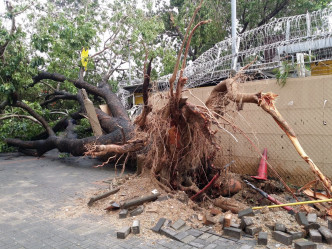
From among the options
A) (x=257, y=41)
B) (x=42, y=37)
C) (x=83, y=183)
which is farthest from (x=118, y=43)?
(x=83, y=183)

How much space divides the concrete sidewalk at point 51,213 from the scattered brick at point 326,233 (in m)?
1.03

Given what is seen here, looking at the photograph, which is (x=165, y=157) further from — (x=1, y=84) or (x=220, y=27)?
(x=220, y=27)

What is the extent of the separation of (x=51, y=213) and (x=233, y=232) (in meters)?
2.97

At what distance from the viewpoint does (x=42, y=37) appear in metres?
8.63

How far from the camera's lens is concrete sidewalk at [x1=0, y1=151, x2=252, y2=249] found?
11.9ft

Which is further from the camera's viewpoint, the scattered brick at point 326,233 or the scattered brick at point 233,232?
the scattered brick at point 233,232

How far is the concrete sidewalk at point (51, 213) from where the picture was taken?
3.62m

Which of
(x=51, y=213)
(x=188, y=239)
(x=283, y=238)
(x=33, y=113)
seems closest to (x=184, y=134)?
(x=188, y=239)

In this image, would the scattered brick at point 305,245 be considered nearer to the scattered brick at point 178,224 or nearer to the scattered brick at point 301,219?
the scattered brick at point 301,219

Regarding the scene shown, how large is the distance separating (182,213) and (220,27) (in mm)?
13896

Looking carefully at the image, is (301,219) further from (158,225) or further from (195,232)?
(158,225)

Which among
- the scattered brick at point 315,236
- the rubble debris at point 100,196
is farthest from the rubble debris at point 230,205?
the rubble debris at point 100,196

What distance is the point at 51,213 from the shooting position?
4730mm

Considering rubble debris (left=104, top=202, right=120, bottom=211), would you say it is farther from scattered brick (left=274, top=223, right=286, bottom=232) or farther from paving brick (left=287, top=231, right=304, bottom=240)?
paving brick (left=287, top=231, right=304, bottom=240)
